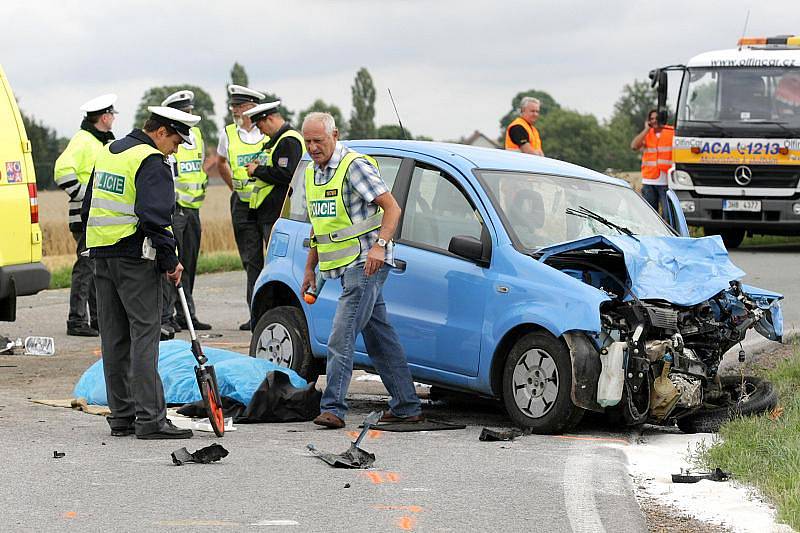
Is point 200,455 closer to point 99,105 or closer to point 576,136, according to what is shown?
point 99,105

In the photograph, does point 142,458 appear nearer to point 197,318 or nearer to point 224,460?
point 224,460

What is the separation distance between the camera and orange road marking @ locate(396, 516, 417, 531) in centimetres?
614

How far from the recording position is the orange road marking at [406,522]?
614 centimetres

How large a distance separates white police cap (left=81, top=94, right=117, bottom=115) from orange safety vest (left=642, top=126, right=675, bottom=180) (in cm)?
1139

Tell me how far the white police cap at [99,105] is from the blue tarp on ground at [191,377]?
11.9 feet

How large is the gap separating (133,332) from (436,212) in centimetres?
217

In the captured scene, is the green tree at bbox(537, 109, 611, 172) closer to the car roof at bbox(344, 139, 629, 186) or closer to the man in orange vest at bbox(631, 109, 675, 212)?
the man in orange vest at bbox(631, 109, 675, 212)

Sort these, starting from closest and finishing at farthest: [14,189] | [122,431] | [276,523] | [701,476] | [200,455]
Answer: [276,523] → [701,476] → [200,455] → [122,431] → [14,189]

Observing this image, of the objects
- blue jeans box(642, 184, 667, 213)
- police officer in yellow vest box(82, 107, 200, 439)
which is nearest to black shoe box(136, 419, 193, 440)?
police officer in yellow vest box(82, 107, 200, 439)

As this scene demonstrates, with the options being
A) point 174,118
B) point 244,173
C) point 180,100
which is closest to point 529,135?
point 244,173

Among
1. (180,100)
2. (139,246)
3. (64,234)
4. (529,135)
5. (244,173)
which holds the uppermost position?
(180,100)

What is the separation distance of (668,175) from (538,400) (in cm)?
1451

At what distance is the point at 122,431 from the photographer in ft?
28.0

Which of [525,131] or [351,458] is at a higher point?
[525,131]
